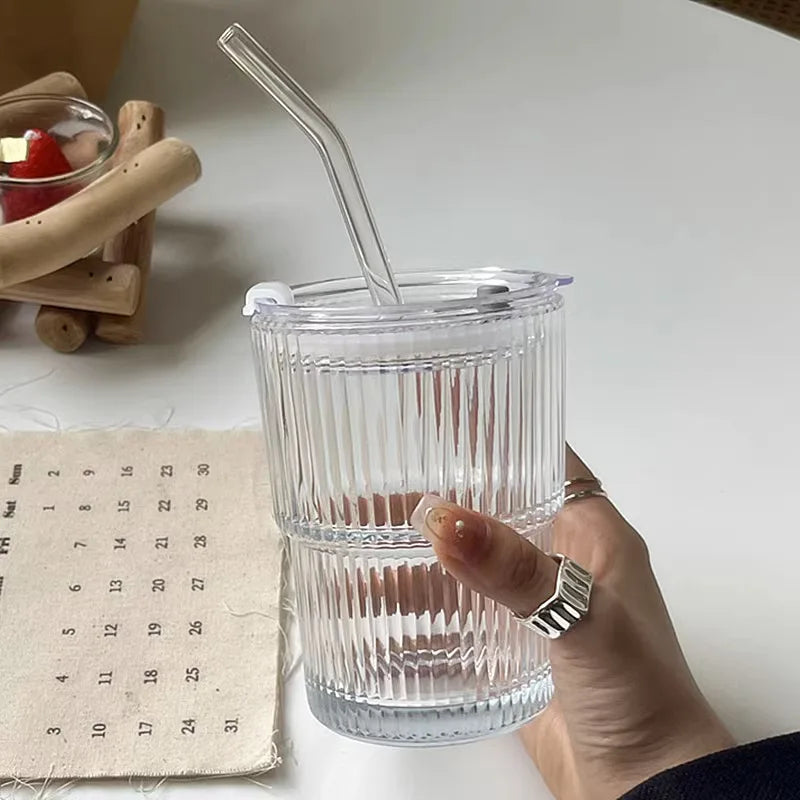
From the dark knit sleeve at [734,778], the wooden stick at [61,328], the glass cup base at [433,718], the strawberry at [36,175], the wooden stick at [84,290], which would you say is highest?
the strawberry at [36,175]

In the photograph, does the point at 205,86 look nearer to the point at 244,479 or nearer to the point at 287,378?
the point at 244,479

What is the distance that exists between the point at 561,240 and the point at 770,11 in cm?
69

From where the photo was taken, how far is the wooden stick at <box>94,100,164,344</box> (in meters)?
0.68

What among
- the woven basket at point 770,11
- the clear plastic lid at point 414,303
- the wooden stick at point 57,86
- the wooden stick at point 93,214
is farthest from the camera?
the woven basket at point 770,11

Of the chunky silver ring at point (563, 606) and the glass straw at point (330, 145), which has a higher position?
the glass straw at point (330, 145)

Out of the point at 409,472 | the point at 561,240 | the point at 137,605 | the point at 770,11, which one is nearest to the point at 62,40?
the point at 561,240

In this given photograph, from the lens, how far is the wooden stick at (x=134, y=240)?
27.0 inches

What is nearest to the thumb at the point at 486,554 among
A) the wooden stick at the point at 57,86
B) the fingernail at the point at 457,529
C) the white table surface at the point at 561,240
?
the fingernail at the point at 457,529

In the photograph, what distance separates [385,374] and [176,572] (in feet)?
0.70

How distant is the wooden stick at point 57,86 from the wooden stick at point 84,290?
0.58ft

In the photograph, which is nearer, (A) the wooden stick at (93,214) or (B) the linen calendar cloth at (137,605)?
(B) the linen calendar cloth at (137,605)

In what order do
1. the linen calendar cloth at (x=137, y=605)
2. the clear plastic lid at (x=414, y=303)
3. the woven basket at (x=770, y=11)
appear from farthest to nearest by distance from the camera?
the woven basket at (x=770, y=11)
the linen calendar cloth at (x=137, y=605)
the clear plastic lid at (x=414, y=303)

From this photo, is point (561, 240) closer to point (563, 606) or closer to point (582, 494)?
point (582, 494)

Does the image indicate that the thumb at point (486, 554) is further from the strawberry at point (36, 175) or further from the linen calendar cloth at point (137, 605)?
the strawberry at point (36, 175)
